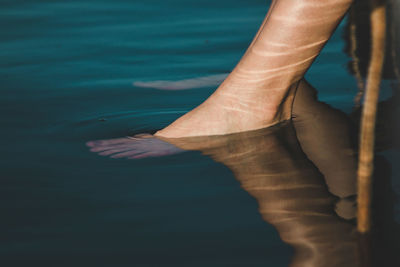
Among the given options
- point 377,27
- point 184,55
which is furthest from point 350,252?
point 184,55

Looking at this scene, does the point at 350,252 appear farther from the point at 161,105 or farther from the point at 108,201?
the point at 161,105

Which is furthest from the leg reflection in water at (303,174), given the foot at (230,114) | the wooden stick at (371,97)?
the wooden stick at (371,97)

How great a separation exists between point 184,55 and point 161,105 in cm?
49

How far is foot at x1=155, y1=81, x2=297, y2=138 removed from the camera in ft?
4.84

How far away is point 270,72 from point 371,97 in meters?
0.61

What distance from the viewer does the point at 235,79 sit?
4.80ft

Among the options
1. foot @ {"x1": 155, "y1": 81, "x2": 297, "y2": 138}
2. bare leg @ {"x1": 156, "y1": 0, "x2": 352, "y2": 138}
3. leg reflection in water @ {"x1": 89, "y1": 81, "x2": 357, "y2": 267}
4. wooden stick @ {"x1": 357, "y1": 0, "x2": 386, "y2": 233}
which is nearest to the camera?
wooden stick @ {"x1": 357, "y1": 0, "x2": 386, "y2": 233}

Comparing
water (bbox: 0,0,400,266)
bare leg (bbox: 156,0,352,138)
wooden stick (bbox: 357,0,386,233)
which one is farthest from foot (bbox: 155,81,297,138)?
wooden stick (bbox: 357,0,386,233)

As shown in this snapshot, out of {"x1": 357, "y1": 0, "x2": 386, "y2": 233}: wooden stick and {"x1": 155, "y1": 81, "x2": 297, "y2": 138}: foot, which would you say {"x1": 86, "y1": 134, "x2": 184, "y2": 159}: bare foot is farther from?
{"x1": 357, "y1": 0, "x2": 386, "y2": 233}: wooden stick

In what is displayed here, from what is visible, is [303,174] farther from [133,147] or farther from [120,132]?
[120,132]

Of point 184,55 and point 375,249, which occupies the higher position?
point 184,55

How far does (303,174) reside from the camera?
48.6 inches

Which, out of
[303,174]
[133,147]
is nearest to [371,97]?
[303,174]

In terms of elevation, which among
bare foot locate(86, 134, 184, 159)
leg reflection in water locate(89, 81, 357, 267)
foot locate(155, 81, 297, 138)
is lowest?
leg reflection in water locate(89, 81, 357, 267)
